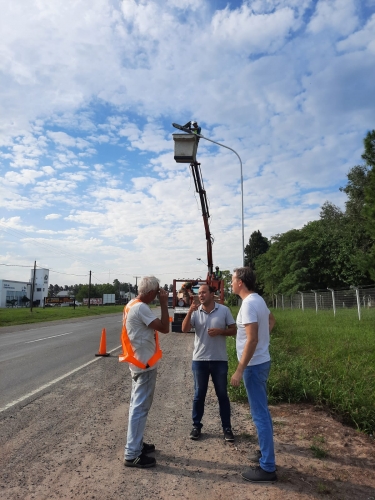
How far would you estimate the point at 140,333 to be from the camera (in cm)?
397

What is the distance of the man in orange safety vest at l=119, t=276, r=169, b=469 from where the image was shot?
383 centimetres

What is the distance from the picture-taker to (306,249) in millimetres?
36312

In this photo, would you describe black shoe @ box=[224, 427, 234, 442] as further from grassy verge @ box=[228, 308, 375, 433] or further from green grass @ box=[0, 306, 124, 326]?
green grass @ box=[0, 306, 124, 326]

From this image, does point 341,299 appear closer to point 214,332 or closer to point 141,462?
point 214,332

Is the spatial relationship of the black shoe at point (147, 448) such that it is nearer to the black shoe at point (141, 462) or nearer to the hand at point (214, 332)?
the black shoe at point (141, 462)

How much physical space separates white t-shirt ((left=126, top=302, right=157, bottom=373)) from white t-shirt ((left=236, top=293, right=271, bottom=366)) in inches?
34.4

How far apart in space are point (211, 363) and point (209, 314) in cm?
56

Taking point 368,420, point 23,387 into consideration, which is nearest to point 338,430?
point 368,420

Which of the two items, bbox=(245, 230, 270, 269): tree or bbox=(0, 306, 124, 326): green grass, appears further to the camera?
bbox=(245, 230, 270, 269): tree

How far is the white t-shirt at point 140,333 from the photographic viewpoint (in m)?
3.93

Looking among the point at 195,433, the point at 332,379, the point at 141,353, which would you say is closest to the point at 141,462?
the point at 195,433

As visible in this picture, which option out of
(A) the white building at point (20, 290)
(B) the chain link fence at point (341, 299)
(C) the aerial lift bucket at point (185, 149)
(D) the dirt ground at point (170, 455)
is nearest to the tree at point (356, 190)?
(B) the chain link fence at point (341, 299)

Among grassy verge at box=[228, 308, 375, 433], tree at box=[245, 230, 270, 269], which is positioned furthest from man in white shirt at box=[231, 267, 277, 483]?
tree at box=[245, 230, 270, 269]

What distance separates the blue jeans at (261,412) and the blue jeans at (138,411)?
3.21 feet
